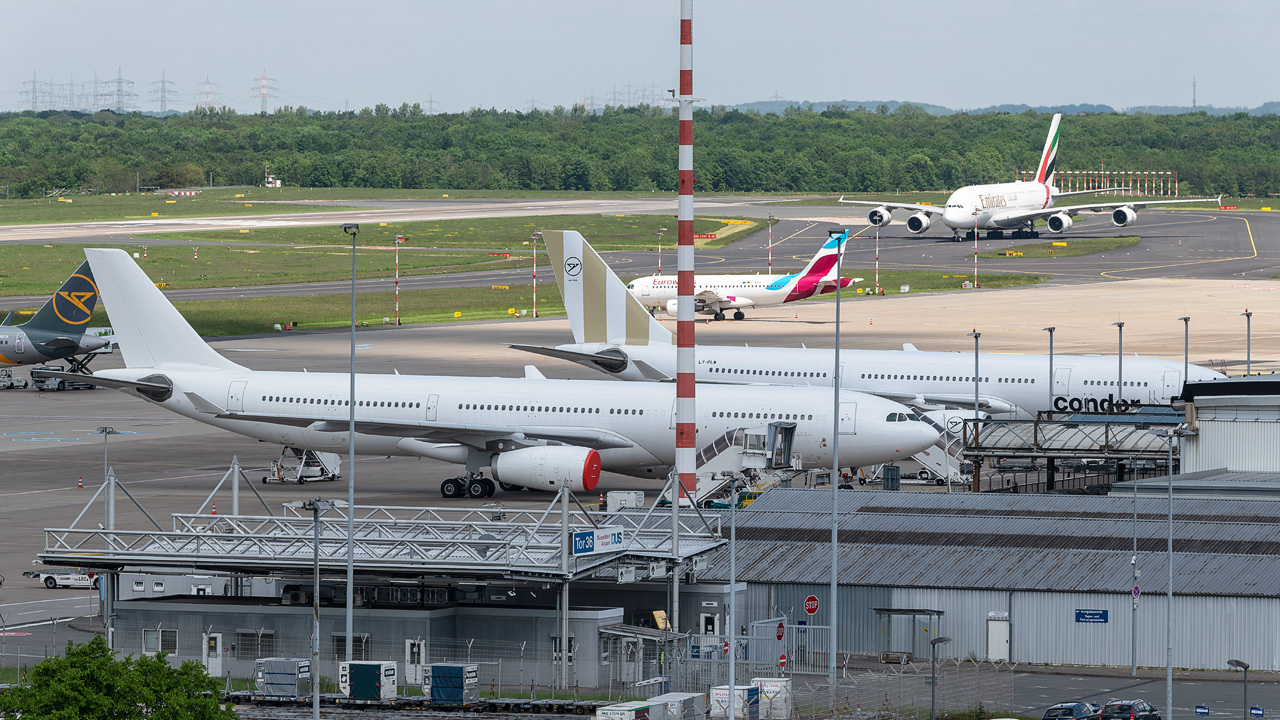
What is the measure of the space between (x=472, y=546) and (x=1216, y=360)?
Answer: 7622cm

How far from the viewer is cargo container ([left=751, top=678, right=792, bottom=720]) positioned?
4022 centimetres

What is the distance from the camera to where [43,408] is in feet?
325

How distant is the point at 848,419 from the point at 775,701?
26.8 meters

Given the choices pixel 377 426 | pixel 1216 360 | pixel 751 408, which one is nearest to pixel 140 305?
pixel 377 426

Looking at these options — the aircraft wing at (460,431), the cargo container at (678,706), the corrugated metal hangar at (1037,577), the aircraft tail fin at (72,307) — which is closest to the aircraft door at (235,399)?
the aircraft wing at (460,431)

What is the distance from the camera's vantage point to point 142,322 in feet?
237

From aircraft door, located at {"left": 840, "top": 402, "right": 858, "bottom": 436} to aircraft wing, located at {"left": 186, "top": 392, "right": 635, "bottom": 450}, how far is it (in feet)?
27.1


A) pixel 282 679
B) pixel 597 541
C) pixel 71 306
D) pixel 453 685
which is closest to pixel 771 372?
pixel 597 541

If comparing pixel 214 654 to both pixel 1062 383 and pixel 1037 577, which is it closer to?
pixel 1037 577

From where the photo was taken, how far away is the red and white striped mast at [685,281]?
5456 cm

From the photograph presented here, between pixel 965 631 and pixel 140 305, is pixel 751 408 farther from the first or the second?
pixel 140 305

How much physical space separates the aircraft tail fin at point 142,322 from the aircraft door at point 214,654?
91.3ft

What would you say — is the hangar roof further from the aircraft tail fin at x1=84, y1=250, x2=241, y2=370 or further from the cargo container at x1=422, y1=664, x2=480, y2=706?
the aircraft tail fin at x1=84, y1=250, x2=241, y2=370

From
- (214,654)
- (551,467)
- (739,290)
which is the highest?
(739,290)
